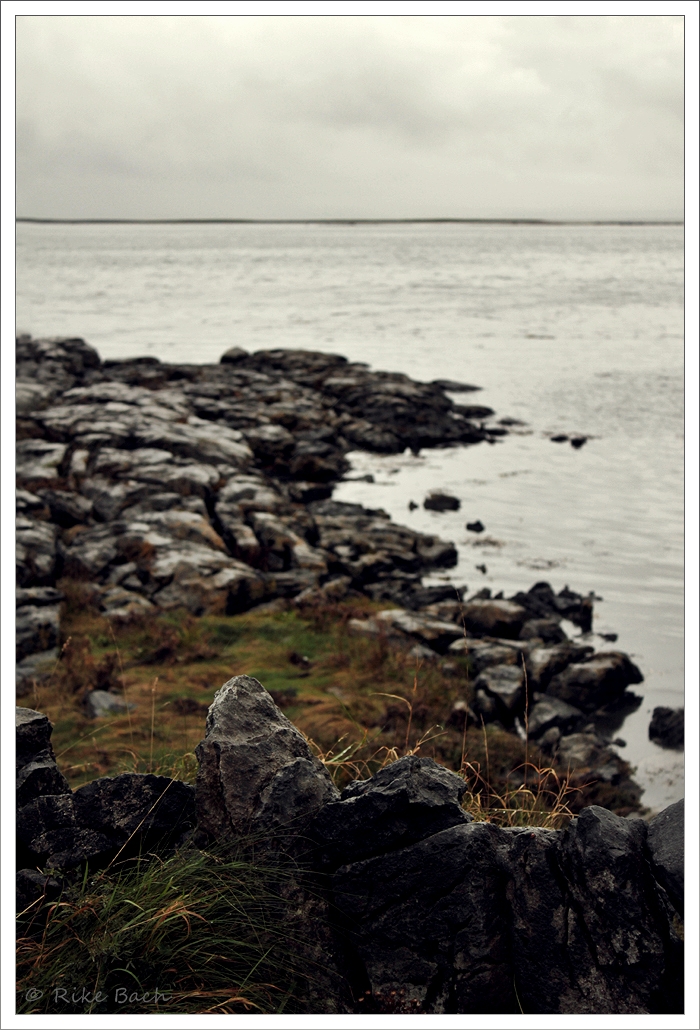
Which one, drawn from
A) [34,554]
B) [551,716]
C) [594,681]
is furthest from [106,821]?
[34,554]

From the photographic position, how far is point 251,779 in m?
4.21

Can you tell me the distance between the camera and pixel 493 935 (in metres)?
3.64

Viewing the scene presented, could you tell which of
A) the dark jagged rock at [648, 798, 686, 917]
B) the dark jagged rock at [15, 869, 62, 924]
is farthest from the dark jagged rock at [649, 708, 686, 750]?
the dark jagged rock at [15, 869, 62, 924]

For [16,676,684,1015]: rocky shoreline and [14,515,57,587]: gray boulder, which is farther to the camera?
[14,515,57,587]: gray boulder

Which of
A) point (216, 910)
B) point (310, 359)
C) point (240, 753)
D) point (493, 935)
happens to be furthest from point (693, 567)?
point (310, 359)

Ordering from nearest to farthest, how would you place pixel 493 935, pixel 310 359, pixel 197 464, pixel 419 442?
pixel 493 935
pixel 197 464
pixel 419 442
pixel 310 359

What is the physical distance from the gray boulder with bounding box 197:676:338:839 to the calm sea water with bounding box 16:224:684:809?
25.5 feet

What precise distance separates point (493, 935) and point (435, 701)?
867cm

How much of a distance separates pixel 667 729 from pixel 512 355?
118 feet

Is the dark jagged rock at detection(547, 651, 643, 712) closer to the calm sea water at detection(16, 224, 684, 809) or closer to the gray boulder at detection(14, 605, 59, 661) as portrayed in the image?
the calm sea water at detection(16, 224, 684, 809)

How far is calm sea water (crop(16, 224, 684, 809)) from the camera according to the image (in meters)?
17.7

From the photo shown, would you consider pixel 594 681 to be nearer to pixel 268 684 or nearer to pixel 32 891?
pixel 268 684

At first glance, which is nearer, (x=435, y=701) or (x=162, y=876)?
(x=162, y=876)

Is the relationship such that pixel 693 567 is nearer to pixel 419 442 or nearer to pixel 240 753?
pixel 240 753
